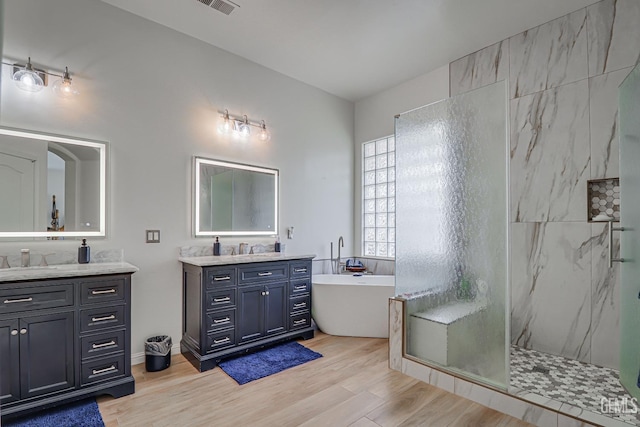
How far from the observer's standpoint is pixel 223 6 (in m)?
2.97

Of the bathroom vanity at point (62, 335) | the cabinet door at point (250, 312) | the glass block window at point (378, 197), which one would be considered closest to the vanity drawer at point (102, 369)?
the bathroom vanity at point (62, 335)

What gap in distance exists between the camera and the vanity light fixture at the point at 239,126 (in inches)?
145

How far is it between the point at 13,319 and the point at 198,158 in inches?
76.9

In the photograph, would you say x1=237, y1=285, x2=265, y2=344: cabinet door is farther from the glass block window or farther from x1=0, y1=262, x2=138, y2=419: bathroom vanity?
the glass block window

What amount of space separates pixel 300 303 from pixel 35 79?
3.01m

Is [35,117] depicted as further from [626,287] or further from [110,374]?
[626,287]

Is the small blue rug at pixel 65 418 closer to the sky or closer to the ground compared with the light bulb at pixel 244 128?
closer to the ground

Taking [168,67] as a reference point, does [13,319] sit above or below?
below

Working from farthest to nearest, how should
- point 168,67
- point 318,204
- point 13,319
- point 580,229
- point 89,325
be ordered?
point 318,204 → point 168,67 → point 580,229 → point 89,325 → point 13,319

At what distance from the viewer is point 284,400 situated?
2.46 m

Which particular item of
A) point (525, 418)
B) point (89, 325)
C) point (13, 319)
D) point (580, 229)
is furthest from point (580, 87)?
point (13, 319)

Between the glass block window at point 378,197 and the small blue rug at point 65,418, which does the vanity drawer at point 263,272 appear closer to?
the small blue rug at point 65,418

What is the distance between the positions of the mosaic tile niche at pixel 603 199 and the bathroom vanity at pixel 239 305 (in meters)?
2.72

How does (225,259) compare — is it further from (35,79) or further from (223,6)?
(223,6)
